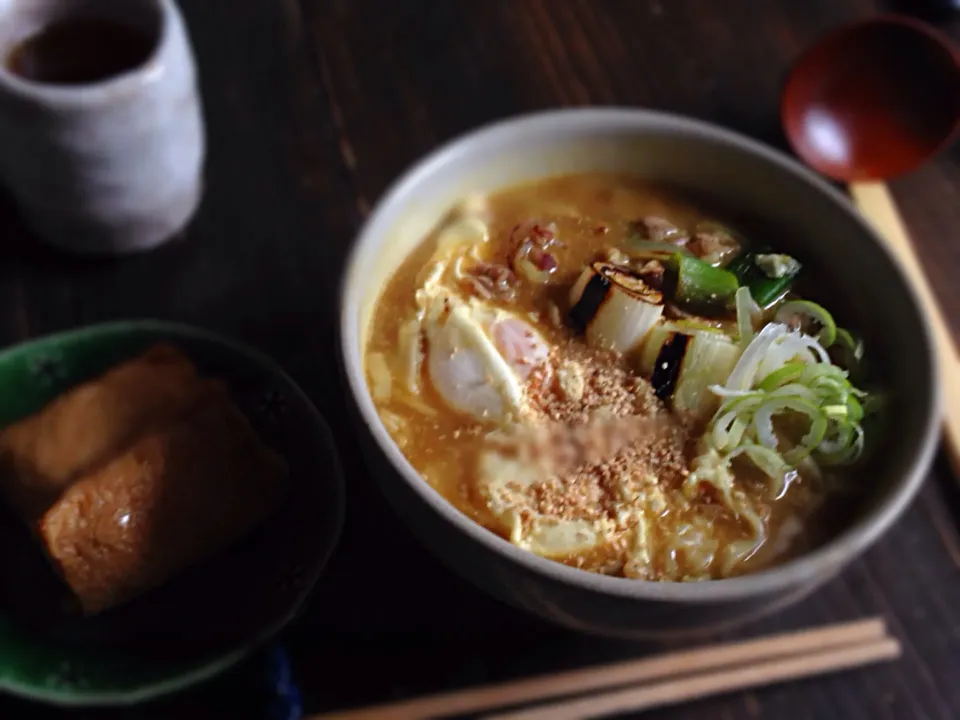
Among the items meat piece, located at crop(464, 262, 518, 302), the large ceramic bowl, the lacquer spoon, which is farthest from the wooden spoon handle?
meat piece, located at crop(464, 262, 518, 302)

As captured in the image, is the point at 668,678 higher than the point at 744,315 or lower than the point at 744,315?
lower

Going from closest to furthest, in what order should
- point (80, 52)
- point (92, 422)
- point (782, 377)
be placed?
point (782, 377), point (92, 422), point (80, 52)

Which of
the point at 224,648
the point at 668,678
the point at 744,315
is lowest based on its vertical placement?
the point at 224,648

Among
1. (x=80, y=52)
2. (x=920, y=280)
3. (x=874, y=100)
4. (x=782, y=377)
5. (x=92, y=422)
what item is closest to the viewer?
(x=782, y=377)

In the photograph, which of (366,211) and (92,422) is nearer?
(92,422)

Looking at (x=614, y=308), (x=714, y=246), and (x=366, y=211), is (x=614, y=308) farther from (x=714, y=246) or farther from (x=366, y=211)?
(x=366, y=211)

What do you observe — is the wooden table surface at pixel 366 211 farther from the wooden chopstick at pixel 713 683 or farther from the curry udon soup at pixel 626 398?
the curry udon soup at pixel 626 398

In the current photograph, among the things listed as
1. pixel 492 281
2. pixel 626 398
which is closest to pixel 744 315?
pixel 626 398
